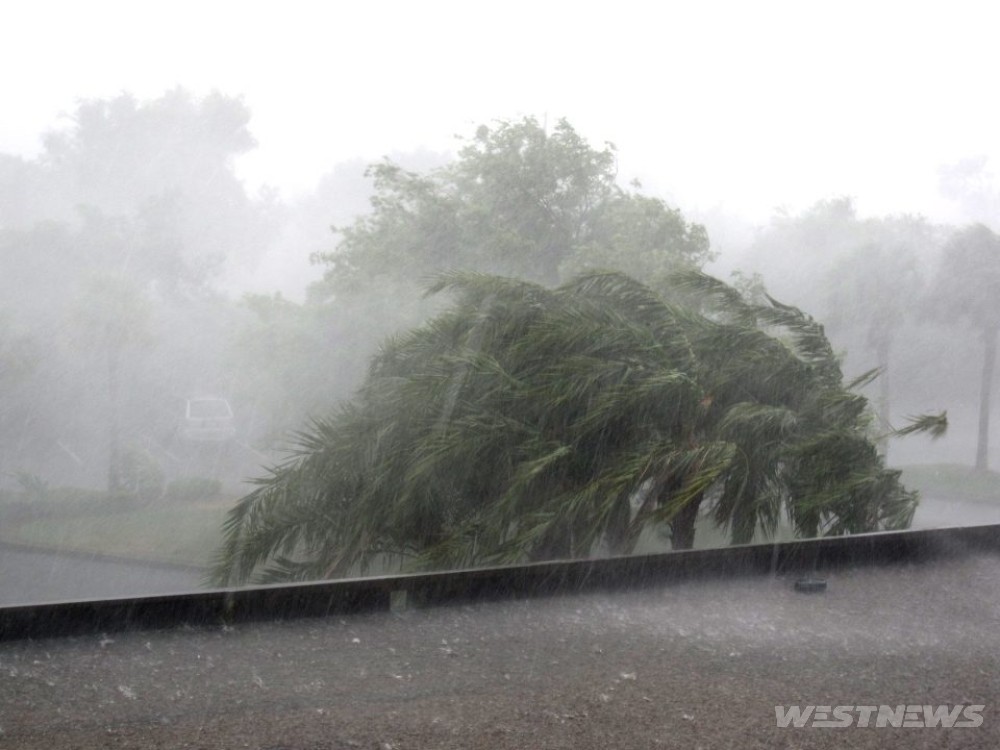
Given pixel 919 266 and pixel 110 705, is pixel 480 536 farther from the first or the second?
pixel 919 266

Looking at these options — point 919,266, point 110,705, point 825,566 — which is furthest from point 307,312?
point 110,705

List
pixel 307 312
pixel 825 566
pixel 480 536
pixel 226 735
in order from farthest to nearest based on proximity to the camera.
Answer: pixel 307 312 → pixel 480 536 → pixel 825 566 → pixel 226 735

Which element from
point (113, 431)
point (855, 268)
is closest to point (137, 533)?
point (113, 431)

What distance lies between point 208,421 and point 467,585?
48.6ft

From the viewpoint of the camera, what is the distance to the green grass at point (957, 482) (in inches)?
→ 406

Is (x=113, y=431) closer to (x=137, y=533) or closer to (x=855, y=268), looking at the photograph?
(x=137, y=533)

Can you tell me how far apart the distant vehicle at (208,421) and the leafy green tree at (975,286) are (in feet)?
34.4

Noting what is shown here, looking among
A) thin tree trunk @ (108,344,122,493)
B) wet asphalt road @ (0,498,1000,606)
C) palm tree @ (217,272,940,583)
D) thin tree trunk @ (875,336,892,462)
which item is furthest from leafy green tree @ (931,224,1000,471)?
thin tree trunk @ (108,344,122,493)

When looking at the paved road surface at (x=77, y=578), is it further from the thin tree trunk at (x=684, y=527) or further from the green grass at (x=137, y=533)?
the thin tree trunk at (x=684, y=527)

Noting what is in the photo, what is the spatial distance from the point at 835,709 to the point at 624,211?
13.3 meters

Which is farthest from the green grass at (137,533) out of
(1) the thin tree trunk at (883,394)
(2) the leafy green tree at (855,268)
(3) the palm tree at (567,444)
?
(2) the leafy green tree at (855,268)

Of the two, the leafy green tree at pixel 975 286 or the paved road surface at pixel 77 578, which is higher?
the leafy green tree at pixel 975 286

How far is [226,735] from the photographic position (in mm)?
2332

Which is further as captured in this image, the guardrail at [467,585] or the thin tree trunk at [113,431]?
the thin tree trunk at [113,431]
